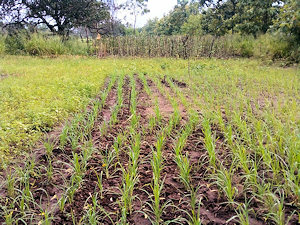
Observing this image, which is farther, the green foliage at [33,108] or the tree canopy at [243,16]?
the tree canopy at [243,16]

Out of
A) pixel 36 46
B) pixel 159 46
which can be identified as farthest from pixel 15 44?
pixel 159 46

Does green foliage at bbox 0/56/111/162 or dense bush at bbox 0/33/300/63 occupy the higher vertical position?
dense bush at bbox 0/33/300/63

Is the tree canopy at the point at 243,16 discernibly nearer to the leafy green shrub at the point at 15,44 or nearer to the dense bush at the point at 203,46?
the dense bush at the point at 203,46

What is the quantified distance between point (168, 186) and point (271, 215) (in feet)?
2.49

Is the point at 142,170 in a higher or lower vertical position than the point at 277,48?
lower

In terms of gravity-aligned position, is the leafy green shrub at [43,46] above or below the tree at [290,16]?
below

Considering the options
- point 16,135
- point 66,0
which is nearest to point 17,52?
point 66,0

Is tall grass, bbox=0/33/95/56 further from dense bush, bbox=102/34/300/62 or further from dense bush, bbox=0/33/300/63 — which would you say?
dense bush, bbox=102/34/300/62

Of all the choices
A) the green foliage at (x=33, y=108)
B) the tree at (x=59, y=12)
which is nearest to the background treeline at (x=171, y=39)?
the tree at (x=59, y=12)

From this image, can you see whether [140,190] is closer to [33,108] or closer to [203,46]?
[33,108]

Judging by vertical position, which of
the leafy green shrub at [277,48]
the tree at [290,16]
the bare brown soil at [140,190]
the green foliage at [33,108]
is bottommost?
the bare brown soil at [140,190]

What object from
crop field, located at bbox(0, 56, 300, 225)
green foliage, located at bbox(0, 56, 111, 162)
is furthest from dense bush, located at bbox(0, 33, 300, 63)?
crop field, located at bbox(0, 56, 300, 225)

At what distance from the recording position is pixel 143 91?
5270mm

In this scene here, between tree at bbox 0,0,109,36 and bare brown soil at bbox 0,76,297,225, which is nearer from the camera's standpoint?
bare brown soil at bbox 0,76,297,225
